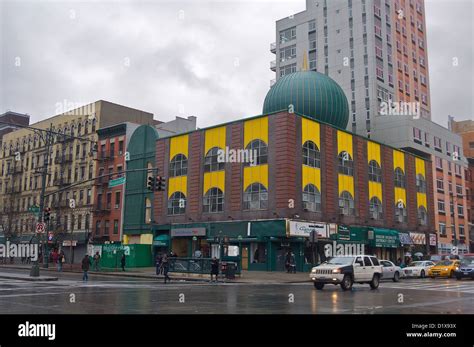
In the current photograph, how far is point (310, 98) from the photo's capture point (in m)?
48.7

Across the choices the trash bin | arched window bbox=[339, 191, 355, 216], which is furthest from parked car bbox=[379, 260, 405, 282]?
arched window bbox=[339, 191, 355, 216]

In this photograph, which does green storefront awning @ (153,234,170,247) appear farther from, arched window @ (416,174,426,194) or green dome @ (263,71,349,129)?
arched window @ (416,174,426,194)

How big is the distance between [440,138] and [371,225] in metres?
27.5

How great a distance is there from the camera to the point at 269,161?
43.8m

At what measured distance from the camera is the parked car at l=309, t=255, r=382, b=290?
76.0ft

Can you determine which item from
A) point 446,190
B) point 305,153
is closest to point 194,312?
point 305,153

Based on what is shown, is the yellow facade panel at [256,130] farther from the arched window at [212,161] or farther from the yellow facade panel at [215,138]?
the arched window at [212,161]

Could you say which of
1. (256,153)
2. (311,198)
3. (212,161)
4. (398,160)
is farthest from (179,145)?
(398,160)

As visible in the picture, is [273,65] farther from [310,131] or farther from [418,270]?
[418,270]

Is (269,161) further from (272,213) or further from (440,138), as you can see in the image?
(440,138)

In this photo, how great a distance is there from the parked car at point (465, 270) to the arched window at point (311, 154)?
15129 millimetres

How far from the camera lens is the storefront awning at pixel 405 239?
54.2 metres

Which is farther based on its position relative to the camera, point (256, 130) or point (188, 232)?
point (188, 232)

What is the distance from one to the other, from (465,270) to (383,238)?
1598cm
